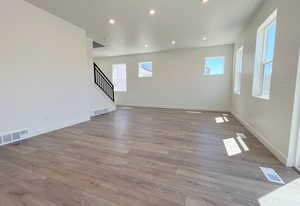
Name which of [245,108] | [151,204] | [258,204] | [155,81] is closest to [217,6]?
[245,108]

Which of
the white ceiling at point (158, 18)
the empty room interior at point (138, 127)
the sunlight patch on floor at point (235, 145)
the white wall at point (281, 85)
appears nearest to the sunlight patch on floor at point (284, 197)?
the empty room interior at point (138, 127)

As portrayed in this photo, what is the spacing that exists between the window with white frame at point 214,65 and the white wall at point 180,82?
0.17 m

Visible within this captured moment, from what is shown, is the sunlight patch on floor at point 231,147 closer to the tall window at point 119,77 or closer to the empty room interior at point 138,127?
the empty room interior at point 138,127

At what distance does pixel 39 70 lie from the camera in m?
3.38

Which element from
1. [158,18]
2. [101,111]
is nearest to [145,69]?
[101,111]

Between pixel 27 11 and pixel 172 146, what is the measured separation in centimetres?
424

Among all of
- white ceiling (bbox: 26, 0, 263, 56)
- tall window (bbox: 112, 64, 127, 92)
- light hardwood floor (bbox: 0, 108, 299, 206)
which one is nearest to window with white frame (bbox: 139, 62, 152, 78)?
tall window (bbox: 112, 64, 127, 92)

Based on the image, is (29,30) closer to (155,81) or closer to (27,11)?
(27,11)

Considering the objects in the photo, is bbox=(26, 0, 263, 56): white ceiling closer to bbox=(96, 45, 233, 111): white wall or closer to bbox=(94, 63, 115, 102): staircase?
bbox=(96, 45, 233, 111): white wall

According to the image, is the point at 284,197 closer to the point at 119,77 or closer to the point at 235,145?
the point at 235,145

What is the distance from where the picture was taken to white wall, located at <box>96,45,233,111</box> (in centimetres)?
637

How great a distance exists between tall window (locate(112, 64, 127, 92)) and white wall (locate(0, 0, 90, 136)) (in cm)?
390

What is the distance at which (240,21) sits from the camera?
3.89 m

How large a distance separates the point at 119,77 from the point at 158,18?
5.36 m
